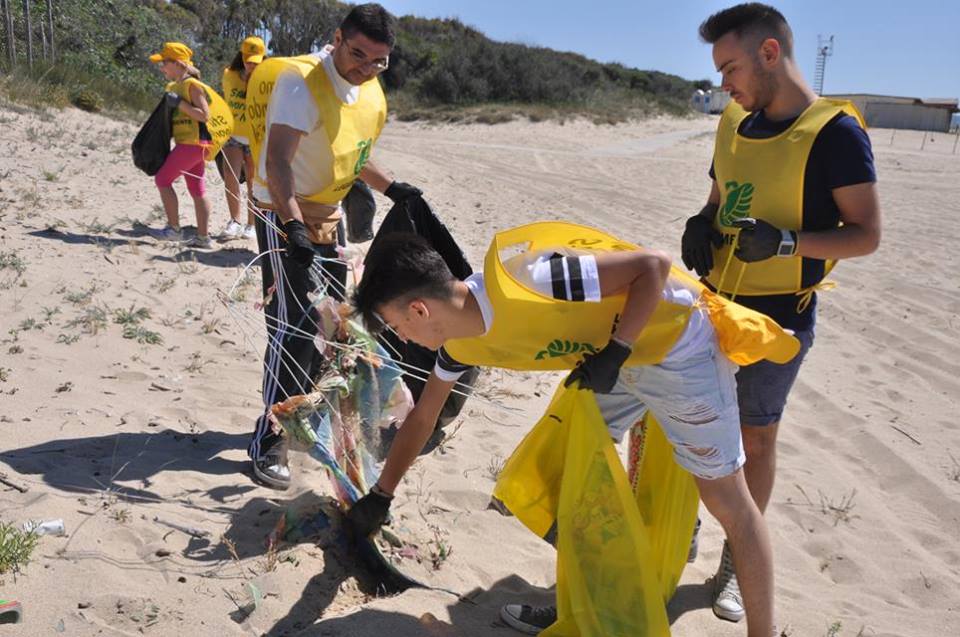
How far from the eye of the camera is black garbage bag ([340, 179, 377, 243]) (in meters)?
4.11

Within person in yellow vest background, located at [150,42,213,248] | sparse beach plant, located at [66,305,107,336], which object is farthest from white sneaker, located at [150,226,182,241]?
sparse beach plant, located at [66,305,107,336]

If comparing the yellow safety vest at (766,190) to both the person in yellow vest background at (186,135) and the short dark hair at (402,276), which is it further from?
the person in yellow vest background at (186,135)

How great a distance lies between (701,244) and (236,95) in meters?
5.74

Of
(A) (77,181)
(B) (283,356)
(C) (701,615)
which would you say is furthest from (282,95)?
(A) (77,181)

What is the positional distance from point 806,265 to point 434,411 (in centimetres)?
125

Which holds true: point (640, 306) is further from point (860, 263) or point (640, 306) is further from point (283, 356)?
point (860, 263)

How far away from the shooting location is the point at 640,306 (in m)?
2.19

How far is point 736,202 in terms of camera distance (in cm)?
279

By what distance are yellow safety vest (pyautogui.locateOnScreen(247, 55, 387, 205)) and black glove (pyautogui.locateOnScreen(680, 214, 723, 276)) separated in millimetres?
1455

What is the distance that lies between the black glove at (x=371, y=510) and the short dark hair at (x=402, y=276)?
750mm

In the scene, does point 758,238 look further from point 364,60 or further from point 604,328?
point 364,60

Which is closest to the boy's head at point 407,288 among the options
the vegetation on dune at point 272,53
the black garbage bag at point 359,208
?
the black garbage bag at point 359,208

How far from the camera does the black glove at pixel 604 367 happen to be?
7.16 ft

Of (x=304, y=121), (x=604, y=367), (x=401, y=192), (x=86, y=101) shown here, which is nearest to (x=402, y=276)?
(x=604, y=367)
